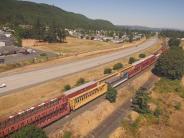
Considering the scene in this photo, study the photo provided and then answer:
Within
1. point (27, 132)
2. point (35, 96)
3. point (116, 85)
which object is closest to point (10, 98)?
point (35, 96)

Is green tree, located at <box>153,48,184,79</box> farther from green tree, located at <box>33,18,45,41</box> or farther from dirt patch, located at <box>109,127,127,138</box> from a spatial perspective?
green tree, located at <box>33,18,45,41</box>

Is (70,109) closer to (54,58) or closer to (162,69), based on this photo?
(162,69)

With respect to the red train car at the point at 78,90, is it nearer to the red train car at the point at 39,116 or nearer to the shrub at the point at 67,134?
the red train car at the point at 39,116

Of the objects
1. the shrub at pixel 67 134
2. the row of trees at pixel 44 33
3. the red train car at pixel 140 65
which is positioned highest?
the row of trees at pixel 44 33

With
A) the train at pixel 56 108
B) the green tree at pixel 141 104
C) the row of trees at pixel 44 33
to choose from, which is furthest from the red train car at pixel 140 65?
the row of trees at pixel 44 33

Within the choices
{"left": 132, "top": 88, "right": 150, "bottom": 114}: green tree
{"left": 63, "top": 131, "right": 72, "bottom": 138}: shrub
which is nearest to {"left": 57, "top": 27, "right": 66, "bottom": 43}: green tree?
{"left": 132, "top": 88, "right": 150, "bottom": 114}: green tree

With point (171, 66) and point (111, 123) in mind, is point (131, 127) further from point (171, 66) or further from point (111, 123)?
point (171, 66)

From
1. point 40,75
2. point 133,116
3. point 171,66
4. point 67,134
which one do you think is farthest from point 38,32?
point 67,134
